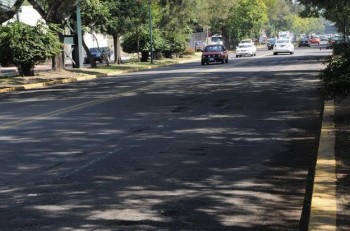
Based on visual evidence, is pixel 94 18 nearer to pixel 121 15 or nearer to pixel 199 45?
pixel 121 15

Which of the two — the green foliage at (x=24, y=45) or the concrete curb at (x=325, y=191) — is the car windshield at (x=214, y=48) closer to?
the green foliage at (x=24, y=45)

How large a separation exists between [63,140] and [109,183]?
3.54 m

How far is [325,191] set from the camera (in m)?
6.20

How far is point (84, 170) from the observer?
7879 millimetres

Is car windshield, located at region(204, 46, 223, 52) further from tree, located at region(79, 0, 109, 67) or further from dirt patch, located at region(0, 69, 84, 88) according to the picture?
dirt patch, located at region(0, 69, 84, 88)

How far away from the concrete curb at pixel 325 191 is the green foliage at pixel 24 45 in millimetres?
22413

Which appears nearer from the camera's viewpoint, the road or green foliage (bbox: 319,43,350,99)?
the road

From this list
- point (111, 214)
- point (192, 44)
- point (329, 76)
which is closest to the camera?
point (111, 214)

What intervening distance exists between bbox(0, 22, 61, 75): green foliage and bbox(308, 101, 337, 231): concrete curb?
22413 mm

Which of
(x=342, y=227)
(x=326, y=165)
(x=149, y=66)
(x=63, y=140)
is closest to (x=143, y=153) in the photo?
(x=63, y=140)

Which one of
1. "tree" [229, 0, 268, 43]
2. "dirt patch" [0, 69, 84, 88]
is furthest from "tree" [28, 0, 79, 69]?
Answer: "tree" [229, 0, 268, 43]

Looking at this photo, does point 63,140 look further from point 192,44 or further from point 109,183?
point 192,44

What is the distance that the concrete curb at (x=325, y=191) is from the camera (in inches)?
206

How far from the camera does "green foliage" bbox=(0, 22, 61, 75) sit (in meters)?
29.3
